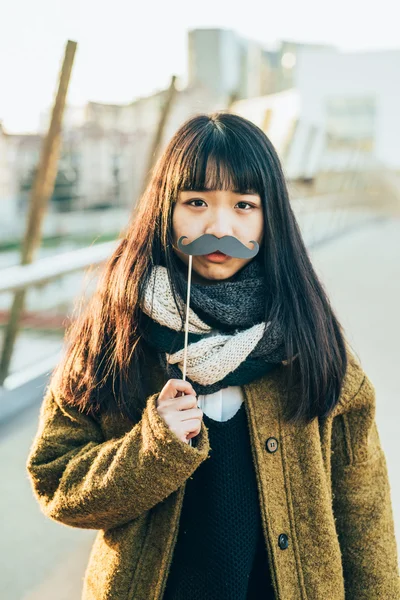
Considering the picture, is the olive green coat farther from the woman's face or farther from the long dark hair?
the woman's face

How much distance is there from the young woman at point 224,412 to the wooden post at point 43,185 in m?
2.04

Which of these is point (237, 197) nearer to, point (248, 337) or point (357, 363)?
point (248, 337)

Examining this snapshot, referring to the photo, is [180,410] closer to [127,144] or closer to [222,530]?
[222,530]

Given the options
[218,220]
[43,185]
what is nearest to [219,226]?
[218,220]

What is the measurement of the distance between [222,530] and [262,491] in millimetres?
98

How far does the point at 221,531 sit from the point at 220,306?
395 mm

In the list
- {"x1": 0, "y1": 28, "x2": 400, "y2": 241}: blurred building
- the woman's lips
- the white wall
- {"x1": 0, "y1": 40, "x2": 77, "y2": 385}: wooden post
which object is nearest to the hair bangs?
the woman's lips

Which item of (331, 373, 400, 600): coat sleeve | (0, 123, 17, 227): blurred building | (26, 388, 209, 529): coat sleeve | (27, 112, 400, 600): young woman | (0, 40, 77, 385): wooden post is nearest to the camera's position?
(26, 388, 209, 529): coat sleeve

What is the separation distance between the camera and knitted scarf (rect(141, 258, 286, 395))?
4.05ft

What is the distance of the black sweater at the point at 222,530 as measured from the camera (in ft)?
4.08

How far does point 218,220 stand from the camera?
4.12 feet

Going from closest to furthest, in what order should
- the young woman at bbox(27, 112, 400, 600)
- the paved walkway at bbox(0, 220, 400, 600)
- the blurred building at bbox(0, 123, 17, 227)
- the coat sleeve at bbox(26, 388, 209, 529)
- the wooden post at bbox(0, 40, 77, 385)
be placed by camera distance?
the coat sleeve at bbox(26, 388, 209, 529)
the young woman at bbox(27, 112, 400, 600)
the paved walkway at bbox(0, 220, 400, 600)
the wooden post at bbox(0, 40, 77, 385)
the blurred building at bbox(0, 123, 17, 227)

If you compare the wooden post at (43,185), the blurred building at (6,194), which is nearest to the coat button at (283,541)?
the wooden post at (43,185)

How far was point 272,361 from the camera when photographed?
1.29 meters
